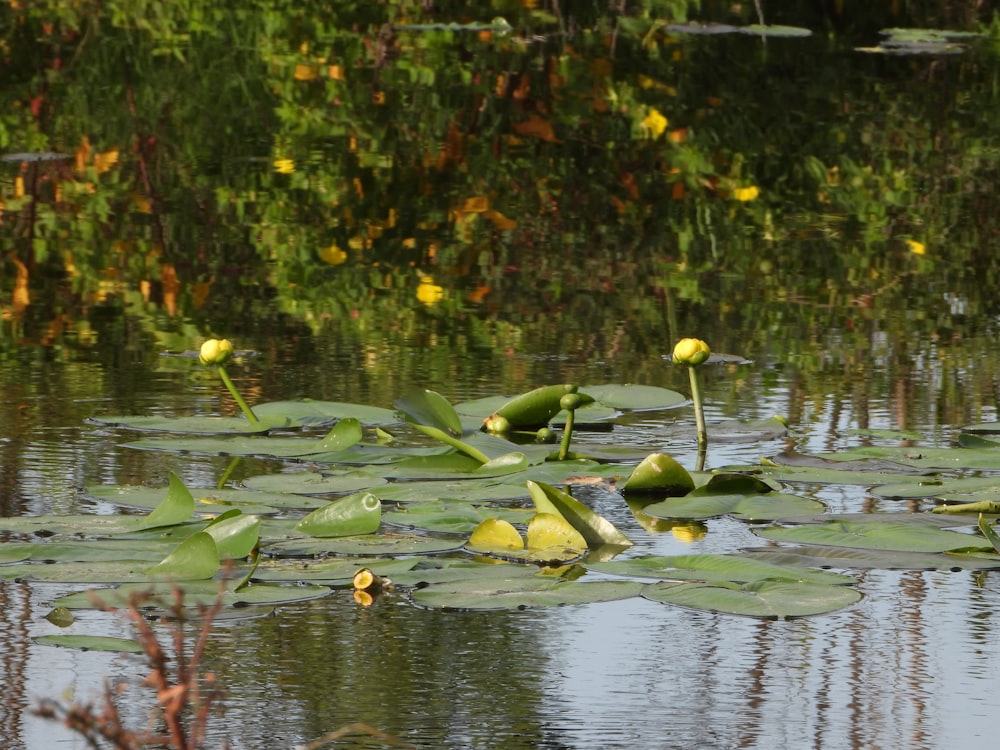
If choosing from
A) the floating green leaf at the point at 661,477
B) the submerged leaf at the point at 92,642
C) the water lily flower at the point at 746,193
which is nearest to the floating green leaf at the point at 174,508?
the submerged leaf at the point at 92,642

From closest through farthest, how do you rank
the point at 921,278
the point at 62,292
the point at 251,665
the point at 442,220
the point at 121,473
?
the point at 251,665 → the point at 121,473 → the point at 62,292 → the point at 921,278 → the point at 442,220

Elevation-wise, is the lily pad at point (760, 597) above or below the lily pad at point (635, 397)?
below

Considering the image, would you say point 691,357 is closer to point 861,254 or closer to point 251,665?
point 251,665

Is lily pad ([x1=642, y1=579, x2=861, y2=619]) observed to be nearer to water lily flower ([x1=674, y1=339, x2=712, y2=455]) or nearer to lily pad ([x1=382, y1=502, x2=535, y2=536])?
lily pad ([x1=382, y1=502, x2=535, y2=536])

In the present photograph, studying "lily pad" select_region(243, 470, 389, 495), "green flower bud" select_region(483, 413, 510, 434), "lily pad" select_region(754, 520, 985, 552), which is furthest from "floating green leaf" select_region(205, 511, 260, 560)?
"green flower bud" select_region(483, 413, 510, 434)

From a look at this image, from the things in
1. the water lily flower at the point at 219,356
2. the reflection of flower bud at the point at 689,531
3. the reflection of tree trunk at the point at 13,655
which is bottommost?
the reflection of flower bud at the point at 689,531

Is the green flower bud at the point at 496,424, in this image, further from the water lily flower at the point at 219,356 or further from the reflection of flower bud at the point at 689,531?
the reflection of flower bud at the point at 689,531

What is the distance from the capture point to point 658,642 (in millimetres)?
2303

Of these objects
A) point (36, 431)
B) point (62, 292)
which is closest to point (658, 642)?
point (36, 431)

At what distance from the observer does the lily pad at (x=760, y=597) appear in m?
2.36

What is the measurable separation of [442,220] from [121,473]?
A: 2511 millimetres

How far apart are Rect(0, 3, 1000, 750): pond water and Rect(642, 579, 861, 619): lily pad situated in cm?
3

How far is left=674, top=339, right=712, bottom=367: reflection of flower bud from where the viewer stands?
3160mm

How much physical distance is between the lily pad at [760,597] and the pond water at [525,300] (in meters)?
0.03
